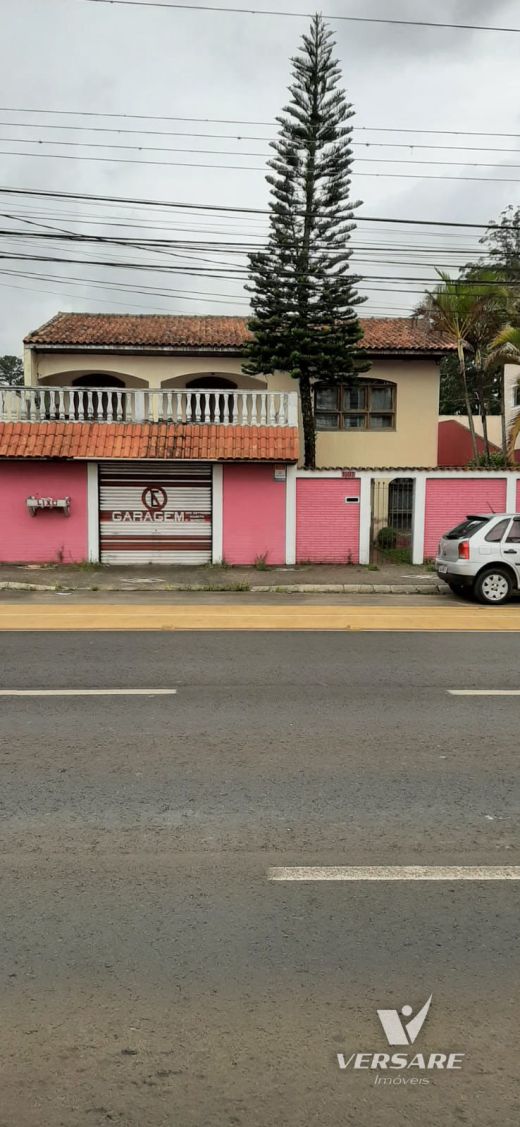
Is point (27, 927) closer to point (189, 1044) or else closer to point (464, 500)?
point (189, 1044)

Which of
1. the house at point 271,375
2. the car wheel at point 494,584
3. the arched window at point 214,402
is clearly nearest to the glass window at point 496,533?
the car wheel at point 494,584

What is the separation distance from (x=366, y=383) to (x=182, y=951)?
22925 millimetres

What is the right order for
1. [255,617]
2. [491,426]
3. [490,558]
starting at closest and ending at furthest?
[255,617]
[490,558]
[491,426]

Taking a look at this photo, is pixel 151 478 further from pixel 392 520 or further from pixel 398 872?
pixel 398 872

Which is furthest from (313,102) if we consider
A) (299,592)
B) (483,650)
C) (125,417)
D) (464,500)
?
(483,650)

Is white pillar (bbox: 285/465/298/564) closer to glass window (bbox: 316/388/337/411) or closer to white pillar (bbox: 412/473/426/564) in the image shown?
white pillar (bbox: 412/473/426/564)

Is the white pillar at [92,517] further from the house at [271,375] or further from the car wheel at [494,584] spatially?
the car wheel at [494,584]

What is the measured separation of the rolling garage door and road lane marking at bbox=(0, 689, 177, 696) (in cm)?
1166

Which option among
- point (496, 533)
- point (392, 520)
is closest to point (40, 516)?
point (392, 520)

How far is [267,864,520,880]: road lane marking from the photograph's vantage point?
3.82 metres

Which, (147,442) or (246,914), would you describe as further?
(147,442)

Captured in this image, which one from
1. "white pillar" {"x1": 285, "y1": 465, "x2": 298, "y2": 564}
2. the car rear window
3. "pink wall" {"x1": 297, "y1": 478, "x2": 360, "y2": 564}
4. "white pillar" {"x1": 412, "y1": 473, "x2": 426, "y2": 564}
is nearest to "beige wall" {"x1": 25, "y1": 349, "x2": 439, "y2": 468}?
"white pillar" {"x1": 412, "y1": 473, "x2": 426, "y2": 564}

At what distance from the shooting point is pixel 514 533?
1375cm

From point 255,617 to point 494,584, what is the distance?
14.7 feet
